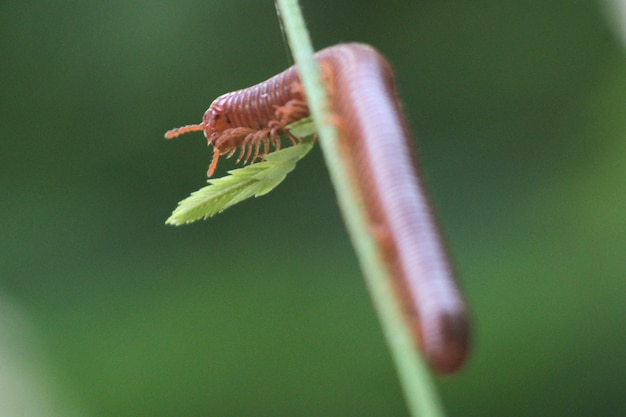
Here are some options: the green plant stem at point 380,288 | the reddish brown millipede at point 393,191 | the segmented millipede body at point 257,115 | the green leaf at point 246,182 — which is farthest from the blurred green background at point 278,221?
the green plant stem at point 380,288

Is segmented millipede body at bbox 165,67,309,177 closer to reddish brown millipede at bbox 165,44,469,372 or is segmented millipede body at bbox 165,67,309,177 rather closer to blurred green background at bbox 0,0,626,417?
reddish brown millipede at bbox 165,44,469,372

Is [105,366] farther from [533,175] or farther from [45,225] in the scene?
[533,175]

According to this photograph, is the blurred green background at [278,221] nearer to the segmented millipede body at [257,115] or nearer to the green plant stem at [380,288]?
the segmented millipede body at [257,115]

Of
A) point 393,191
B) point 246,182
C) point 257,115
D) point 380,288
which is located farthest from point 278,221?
point 380,288

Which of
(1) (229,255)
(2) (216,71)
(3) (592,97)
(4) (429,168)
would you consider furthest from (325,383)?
(3) (592,97)

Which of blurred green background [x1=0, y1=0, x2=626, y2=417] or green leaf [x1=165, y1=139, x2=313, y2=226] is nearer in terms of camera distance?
green leaf [x1=165, y1=139, x2=313, y2=226]

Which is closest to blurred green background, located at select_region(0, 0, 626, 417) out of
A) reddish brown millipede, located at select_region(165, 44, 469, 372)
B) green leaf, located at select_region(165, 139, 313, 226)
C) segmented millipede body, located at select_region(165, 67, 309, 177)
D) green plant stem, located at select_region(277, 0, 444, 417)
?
segmented millipede body, located at select_region(165, 67, 309, 177)
